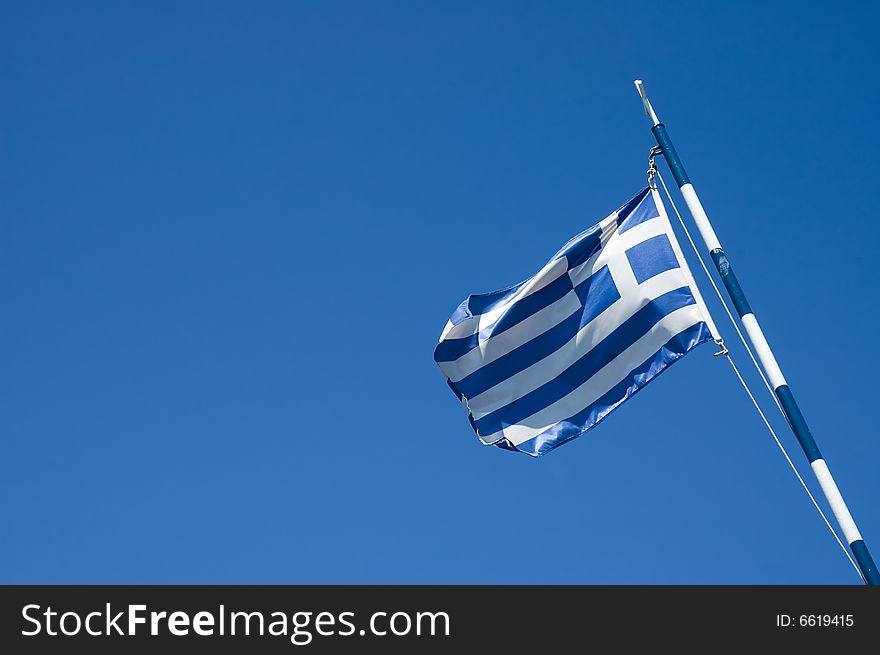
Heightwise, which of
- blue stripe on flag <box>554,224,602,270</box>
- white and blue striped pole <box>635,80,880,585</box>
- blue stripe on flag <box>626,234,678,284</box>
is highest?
blue stripe on flag <box>554,224,602,270</box>

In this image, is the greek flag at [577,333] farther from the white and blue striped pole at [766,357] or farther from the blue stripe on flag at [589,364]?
the white and blue striped pole at [766,357]

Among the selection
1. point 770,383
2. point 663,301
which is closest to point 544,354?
point 663,301

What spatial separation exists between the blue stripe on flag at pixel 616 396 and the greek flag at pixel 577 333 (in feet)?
0.05

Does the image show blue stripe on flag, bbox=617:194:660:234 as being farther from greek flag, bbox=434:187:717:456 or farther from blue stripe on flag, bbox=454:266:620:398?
blue stripe on flag, bbox=454:266:620:398

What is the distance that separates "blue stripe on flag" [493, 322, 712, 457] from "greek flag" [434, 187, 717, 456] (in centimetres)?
1

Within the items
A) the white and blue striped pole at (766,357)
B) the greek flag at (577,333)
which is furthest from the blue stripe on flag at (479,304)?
the white and blue striped pole at (766,357)

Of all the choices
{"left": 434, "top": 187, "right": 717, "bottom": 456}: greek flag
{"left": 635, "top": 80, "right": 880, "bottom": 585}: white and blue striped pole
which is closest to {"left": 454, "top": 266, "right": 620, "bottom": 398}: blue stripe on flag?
{"left": 434, "top": 187, "right": 717, "bottom": 456}: greek flag

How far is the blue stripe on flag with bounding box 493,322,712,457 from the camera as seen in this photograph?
18484 mm

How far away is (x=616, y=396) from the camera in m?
19.4

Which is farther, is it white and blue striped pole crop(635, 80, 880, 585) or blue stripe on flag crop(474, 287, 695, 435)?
blue stripe on flag crop(474, 287, 695, 435)

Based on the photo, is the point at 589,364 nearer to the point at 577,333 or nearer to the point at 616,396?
the point at 577,333

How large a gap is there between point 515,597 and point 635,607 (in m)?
1.11

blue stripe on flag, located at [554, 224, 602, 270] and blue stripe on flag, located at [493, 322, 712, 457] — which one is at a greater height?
blue stripe on flag, located at [554, 224, 602, 270]

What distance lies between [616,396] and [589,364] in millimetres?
719
